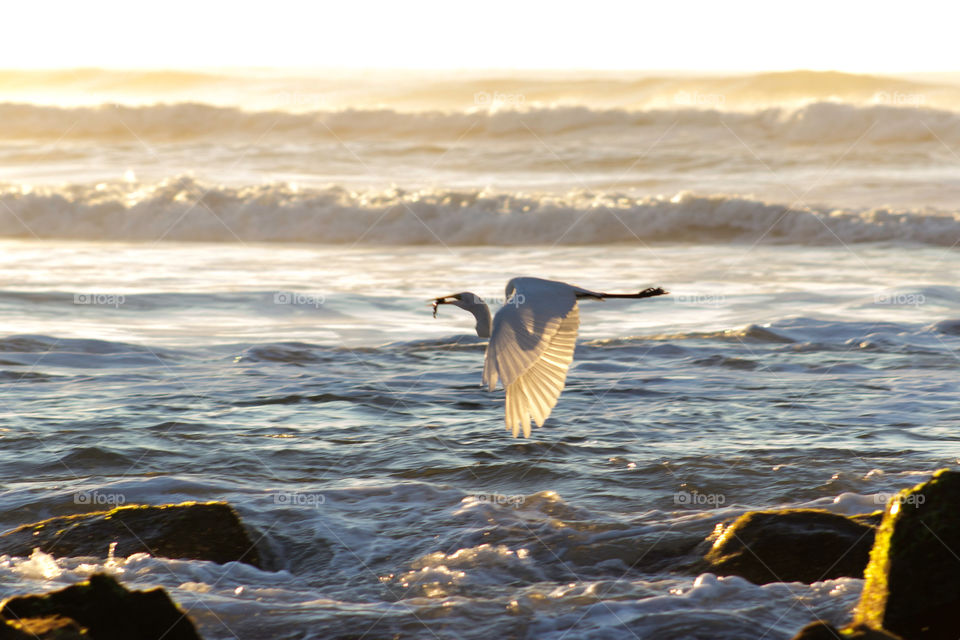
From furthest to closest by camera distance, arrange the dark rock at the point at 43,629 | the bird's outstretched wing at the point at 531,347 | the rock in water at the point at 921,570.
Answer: the bird's outstretched wing at the point at 531,347
the rock in water at the point at 921,570
the dark rock at the point at 43,629

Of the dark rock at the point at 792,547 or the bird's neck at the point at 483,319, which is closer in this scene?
the dark rock at the point at 792,547

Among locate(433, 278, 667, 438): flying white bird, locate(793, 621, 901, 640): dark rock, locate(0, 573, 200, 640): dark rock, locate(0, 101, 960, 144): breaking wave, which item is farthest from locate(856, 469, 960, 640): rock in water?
locate(0, 101, 960, 144): breaking wave

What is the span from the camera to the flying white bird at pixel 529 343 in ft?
12.8

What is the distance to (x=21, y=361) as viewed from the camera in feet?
26.0

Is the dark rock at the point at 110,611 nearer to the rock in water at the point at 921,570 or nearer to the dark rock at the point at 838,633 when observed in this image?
the dark rock at the point at 838,633

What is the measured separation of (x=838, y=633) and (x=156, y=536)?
267cm

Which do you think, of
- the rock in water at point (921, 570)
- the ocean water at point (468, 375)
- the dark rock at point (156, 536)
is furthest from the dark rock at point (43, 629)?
the rock in water at point (921, 570)

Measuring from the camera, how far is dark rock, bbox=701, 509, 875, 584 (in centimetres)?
398

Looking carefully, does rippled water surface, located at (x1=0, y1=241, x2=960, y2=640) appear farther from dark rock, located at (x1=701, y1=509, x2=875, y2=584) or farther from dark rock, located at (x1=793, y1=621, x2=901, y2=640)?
dark rock, located at (x1=793, y1=621, x2=901, y2=640)

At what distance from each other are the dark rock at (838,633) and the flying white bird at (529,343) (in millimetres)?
1231

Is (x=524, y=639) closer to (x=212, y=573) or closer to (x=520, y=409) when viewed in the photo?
(x=520, y=409)

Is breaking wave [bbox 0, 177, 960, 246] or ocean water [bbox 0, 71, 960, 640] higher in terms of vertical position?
breaking wave [bbox 0, 177, 960, 246]

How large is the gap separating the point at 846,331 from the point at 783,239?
7.36 m

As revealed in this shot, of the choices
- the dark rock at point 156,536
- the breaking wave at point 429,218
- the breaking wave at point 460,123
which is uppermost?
the breaking wave at point 460,123
